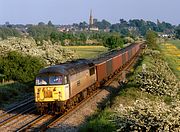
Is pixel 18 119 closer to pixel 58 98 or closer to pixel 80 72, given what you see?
pixel 58 98

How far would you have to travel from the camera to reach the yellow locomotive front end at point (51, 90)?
22344 millimetres

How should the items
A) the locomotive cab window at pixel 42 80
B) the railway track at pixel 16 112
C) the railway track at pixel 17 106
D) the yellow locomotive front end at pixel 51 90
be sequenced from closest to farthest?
the railway track at pixel 16 112 < the yellow locomotive front end at pixel 51 90 < the locomotive cab window at pixel 42 80 < the railway track at pixel 17 106

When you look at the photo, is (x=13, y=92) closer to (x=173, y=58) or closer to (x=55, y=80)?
(x=55, y=80)

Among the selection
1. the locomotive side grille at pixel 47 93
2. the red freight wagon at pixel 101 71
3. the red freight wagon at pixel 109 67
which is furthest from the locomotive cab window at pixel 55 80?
the red freight wagon at pixel 109 67

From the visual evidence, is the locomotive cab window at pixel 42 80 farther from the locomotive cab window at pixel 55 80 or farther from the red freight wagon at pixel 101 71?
the red freight wagon at pixel 101 71

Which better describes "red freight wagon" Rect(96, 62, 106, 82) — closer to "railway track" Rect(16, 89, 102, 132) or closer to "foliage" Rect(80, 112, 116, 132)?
"railway track" Rect(16, 89, 102, 132)

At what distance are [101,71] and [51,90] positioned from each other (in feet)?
41.1

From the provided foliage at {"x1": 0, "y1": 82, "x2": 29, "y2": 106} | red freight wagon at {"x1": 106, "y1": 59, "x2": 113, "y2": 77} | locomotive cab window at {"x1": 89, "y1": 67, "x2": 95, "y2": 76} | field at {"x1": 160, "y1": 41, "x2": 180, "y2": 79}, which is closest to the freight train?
locomotive cab window at {"x1": 89, "y1": 67, "x2": 95, "y2": 76}

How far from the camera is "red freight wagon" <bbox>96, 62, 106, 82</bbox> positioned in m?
33.0

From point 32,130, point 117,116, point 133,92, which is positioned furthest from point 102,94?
point 117,116

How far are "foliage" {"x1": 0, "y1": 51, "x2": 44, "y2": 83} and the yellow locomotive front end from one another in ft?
50.9

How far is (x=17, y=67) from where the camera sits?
38406 mm

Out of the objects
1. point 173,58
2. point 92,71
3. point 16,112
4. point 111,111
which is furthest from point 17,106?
point 173,58

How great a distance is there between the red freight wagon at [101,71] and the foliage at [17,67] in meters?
7.09
